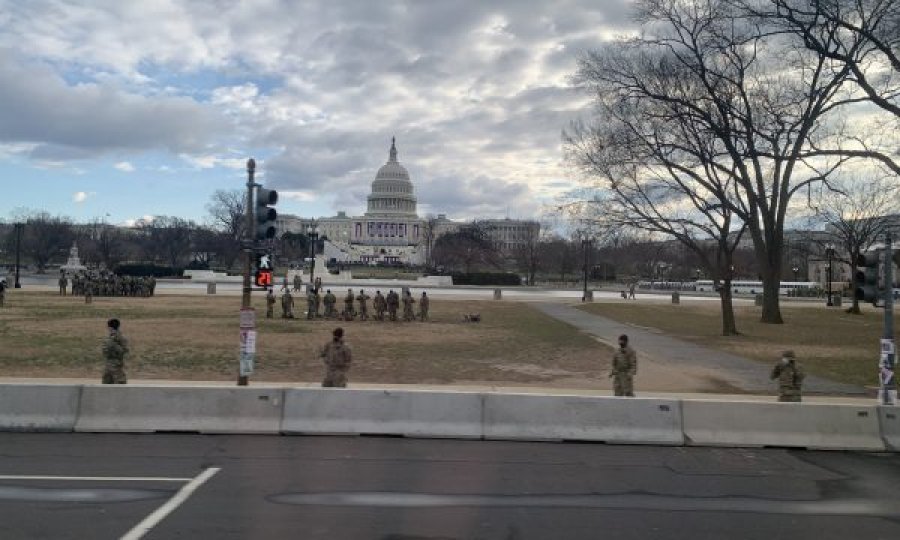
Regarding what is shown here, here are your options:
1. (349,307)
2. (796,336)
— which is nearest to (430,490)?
(349,307)

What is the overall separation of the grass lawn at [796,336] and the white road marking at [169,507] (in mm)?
16158

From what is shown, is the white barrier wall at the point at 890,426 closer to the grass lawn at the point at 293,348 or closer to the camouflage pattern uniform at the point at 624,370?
the camouflage pattern uniform at the point at 624,370

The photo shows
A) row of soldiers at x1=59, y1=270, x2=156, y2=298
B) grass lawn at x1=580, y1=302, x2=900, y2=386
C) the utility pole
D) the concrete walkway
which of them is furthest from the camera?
row of soldiers at x1=59, y1=270, x2=156, y2=298

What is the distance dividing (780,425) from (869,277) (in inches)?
152

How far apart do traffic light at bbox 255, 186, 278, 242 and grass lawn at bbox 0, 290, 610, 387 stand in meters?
4.90

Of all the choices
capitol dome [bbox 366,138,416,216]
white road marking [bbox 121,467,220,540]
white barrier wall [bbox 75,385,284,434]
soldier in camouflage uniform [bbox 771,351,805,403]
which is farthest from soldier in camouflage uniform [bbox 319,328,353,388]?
capitol dome [bbox 366,138,416,216]

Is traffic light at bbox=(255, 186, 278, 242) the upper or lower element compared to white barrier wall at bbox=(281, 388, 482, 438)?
upper

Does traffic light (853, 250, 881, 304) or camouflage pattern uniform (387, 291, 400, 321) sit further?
camouflage pattern uniform (387, 291, 400, 321)

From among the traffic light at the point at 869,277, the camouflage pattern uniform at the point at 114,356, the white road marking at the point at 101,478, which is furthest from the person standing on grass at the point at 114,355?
the traffic light at the point at 869,277

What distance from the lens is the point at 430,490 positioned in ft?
26.9

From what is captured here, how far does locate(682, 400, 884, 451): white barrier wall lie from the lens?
11.2m

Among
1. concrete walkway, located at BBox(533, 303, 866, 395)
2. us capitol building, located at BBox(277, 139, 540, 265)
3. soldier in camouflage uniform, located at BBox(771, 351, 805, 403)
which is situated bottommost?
concrete walkway, located at BBox(533, 303, 866, 395)

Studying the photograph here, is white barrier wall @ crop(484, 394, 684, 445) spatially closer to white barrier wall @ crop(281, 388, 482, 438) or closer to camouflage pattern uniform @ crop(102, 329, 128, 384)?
white barrier wall @ crop(281, 388, 482, 438)

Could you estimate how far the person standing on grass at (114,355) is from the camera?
12.8m
